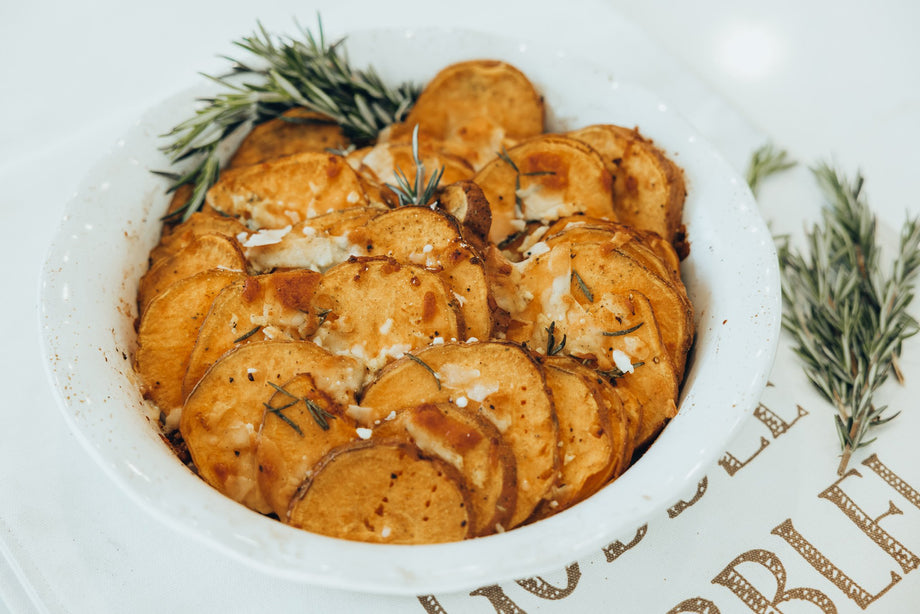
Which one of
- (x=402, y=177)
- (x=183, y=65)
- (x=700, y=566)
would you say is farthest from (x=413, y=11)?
(x=700, y=566)

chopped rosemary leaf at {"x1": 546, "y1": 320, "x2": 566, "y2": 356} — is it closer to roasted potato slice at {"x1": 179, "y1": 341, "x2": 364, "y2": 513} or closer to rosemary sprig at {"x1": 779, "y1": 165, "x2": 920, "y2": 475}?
roasted potato slice at {"x1": 179, "y1": 341, "x2": 364, "y2": 513}

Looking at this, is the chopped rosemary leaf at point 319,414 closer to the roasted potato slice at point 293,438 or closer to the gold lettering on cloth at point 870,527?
the roasted potato slice at point 293,438

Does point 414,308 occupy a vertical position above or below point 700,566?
above

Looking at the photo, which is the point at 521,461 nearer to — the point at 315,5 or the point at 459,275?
the point at 459,275

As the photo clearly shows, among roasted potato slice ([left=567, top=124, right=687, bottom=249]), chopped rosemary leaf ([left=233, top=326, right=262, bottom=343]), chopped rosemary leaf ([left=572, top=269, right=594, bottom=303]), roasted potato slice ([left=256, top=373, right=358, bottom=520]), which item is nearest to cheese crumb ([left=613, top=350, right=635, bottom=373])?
chopped rosemary leaf ([left=572, top=269, right=594, bottom=303])

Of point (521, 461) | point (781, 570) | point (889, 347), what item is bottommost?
point (781, 570)

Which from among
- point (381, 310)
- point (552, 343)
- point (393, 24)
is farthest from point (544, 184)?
point (393, 24)

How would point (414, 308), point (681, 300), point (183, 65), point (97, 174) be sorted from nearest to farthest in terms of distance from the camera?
point (414, 308)
point (681, 300)
point (97, 174)
point (183, 65)
